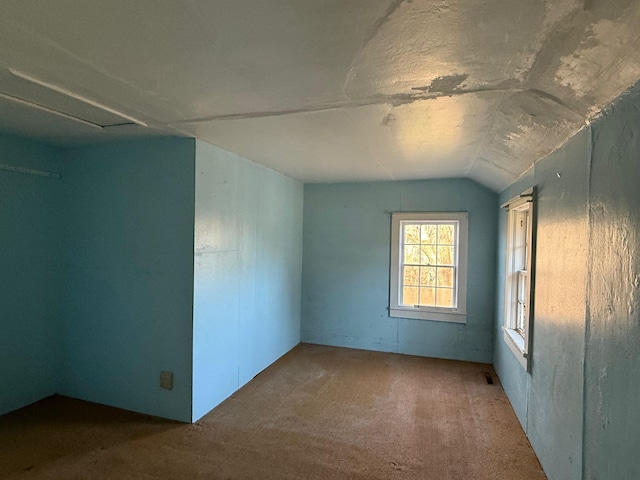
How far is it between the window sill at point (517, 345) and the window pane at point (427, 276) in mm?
1141

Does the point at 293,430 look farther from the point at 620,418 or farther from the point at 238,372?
the point at 620,418

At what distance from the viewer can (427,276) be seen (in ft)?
14.7

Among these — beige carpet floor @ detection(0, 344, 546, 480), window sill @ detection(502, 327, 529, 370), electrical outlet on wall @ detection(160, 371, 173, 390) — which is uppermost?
window sill @ detection(502, 327, 529, 370)

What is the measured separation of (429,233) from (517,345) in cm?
188

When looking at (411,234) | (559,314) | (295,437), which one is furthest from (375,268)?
(559,314)

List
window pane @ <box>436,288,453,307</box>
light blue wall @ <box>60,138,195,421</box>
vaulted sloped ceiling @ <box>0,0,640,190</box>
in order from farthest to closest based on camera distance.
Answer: window pane @ <box>436,288,453,307</box> → light blue wall @ <box>60,138,195,421</box> → vaulted sloped ceiling @ <box>0,0,640,190</box>

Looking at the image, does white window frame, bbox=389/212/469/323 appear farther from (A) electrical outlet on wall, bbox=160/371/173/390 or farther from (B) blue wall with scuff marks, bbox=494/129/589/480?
(A) electrical outlet on wall, bbox=160/371/173/390

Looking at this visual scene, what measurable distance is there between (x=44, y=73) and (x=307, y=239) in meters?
3.51

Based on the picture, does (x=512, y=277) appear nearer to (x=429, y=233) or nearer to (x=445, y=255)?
(x=445, y=255)

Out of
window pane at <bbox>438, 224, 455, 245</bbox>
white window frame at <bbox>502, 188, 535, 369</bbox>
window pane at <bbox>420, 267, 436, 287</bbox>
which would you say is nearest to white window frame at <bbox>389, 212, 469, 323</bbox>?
window pane at <bbox>438, 224, 455, 245</bbox>

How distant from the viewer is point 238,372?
134 inches

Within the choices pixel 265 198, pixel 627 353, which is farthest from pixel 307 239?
pixel 627 353

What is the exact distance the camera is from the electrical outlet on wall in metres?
2.79

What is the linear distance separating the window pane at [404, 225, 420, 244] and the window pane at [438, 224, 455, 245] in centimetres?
27
